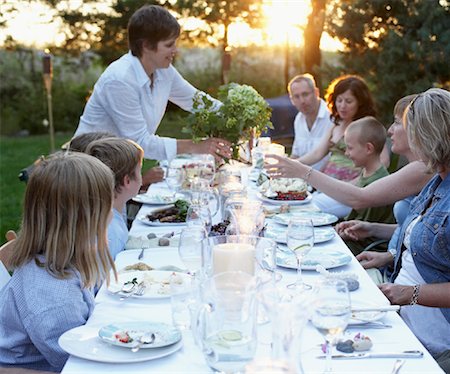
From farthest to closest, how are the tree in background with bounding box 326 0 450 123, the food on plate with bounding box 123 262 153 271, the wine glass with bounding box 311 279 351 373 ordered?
the tree in background with bounding box 326 0 450 123, the food on plate with bounding box 123 262 153 271, the wine glass with bounding box 311 279 351 373

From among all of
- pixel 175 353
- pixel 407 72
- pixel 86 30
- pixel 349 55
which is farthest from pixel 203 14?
pixel 175 353

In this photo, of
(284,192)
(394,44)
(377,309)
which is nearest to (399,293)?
(377,309)

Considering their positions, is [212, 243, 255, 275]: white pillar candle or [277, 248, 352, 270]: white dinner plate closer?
[212, 243, 255, 275]: white pillar candle

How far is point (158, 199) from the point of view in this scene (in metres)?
3.85

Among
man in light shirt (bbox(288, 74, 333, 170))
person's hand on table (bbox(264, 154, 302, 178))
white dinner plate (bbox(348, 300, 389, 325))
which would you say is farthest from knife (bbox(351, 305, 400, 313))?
man in light shirt (bbox(288, 74, 333, 170))

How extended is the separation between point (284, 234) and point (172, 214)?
0.69 metres

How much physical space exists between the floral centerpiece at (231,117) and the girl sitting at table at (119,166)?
3.47ft

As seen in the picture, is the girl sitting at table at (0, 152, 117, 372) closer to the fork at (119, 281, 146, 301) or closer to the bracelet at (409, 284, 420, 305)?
the fork at (119, 281, 146, 301)

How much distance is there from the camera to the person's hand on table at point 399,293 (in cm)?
257

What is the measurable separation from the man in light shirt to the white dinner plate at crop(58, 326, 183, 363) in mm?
4341

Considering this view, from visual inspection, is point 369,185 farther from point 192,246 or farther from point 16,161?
point 16,161

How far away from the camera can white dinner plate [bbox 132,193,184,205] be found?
3.79 metres

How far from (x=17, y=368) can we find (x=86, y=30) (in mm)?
13933

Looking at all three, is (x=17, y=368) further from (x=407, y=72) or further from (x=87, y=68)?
(x=87, y=68)
